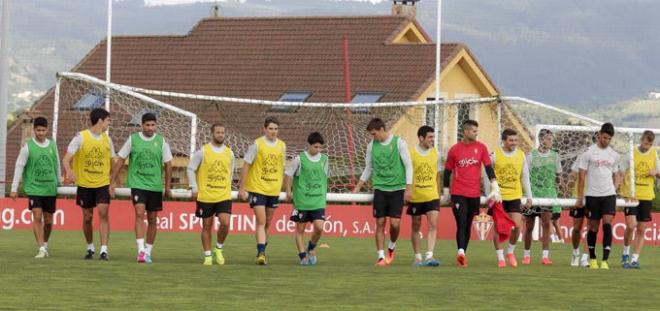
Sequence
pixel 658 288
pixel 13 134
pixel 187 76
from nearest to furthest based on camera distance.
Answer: pixel 658 288, pixel 187 76, pixel 13 134

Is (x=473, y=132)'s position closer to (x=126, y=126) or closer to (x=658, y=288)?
(x=658, y=288)

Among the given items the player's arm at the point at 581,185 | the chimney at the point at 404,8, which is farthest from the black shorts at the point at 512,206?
the chimney at the point at 404,8

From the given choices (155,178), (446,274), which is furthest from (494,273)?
(155,178)

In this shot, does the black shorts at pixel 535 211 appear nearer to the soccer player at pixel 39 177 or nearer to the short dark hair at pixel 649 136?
the short dark hair at pixel 649 136

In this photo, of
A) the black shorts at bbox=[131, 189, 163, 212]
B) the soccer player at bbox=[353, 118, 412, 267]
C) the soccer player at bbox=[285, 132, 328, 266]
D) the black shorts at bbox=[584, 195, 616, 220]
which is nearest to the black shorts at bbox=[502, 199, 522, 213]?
the black shorts at bbox=[584, 195, 616, 220]

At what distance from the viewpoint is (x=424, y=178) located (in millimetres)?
24094

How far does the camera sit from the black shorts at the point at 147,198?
903 inches

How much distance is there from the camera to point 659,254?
31797 millimetres

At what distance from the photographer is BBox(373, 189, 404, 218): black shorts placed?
23.8 meters

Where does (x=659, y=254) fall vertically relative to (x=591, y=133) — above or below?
below

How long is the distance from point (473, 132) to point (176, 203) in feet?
54.0

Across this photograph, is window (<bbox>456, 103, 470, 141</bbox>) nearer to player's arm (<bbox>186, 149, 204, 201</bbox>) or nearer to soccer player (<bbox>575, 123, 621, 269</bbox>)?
soccer player (<bbox>575, 123, 621, 269</bbox>)

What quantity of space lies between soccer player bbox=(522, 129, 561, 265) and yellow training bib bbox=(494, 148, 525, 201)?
1.37m

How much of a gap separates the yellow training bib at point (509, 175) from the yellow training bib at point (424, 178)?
39.3 inches
